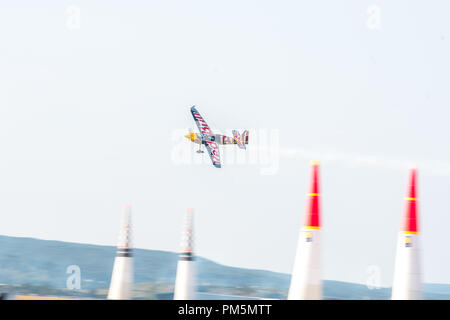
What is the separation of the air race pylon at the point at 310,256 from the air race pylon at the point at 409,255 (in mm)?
1907

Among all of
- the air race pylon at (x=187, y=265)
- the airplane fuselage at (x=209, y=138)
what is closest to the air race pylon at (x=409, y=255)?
the air race pylon at (x=187, y=265)

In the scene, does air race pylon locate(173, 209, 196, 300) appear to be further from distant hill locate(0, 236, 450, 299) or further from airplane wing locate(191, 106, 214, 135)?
distant hill locate(0, 236, 450, 299)

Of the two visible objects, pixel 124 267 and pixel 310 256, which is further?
pixel 124 267

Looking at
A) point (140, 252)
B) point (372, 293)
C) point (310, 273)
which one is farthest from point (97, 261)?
point (310, 273)

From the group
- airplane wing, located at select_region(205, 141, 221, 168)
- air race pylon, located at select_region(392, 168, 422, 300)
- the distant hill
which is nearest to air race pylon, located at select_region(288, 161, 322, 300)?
air race pylon, located at select_region(392, 168, 422, 300)

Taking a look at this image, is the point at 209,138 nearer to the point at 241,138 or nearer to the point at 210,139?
the point at 210,139

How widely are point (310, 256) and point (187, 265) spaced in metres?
3.38

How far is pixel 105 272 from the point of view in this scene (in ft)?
234

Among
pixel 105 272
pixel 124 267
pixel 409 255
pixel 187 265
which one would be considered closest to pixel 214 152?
pixel 124 267

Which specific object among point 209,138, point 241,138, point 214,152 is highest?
point 241,138
